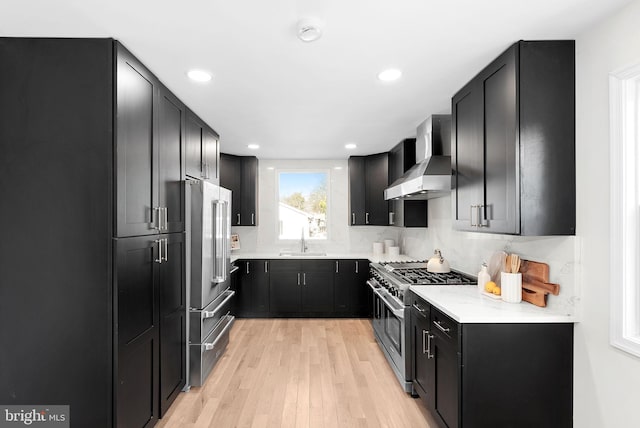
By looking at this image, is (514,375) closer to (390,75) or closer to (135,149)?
(390,75)

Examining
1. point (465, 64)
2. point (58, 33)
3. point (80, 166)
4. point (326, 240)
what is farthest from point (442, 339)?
point (326, 240)

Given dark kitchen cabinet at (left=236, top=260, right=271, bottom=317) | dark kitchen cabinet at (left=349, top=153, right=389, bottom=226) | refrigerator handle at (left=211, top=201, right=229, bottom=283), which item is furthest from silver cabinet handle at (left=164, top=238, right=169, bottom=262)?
dark kitchen cabinet at (left=349, top=153, right=389, bottom=226)

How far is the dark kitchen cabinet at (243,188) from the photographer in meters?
5.20

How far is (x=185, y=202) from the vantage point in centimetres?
297

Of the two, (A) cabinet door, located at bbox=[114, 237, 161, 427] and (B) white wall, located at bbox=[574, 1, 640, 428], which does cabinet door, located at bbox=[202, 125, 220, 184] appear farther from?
(B) white wall, located at bbox=[574, 1, 640, 428]

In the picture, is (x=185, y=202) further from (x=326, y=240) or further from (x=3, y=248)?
(x=326, y=240)

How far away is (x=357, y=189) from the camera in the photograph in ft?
17.6

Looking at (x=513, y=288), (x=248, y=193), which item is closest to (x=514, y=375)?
(x=513, y=288)

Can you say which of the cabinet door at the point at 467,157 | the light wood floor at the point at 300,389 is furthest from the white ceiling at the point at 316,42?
the light wood floor at the point at 300,389

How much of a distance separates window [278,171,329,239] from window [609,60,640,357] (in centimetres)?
431

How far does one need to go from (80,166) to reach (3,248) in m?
0.58

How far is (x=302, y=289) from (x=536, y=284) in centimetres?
332

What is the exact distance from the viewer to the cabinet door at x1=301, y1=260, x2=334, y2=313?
506 centimetres

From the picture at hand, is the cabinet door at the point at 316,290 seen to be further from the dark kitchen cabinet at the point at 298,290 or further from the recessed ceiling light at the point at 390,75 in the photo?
the recessed ceiling light at the point at 390,75
